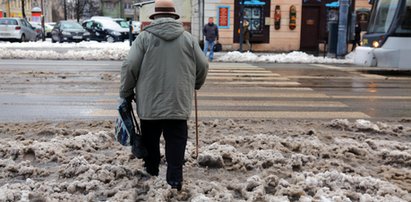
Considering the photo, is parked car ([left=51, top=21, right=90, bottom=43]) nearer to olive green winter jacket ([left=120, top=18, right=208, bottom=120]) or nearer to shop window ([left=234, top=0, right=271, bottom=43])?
shop window ([left=234, top=0, right=271, bottom=43])

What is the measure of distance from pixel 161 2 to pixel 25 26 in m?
30.5

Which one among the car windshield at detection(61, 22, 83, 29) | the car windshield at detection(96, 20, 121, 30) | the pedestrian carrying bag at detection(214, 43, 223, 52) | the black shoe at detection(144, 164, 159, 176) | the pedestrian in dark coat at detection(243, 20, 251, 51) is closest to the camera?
the black shoe at detection(144, 164, 159, 176)

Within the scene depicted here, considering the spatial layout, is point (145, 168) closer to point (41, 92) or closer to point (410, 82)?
point (41, 92)

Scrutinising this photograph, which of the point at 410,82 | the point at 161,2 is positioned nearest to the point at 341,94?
the point at 410,82

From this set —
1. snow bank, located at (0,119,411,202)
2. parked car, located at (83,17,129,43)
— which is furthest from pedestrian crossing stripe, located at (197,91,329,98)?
parked car, located at (83,17,129,43)

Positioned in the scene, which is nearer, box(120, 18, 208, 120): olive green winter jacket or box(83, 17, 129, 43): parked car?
box(120, 18, 208, 120): olive green winter jacket

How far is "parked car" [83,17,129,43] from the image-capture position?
33188mm

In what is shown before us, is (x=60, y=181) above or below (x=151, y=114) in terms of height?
below

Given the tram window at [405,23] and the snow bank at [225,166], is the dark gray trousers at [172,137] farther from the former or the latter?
the tram window at [405,23]

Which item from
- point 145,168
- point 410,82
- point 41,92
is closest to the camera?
point 145,168

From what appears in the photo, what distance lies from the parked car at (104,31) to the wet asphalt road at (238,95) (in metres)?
18.6

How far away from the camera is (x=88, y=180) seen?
4.38m

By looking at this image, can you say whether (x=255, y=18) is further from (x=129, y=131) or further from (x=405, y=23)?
(x=129, y=131)

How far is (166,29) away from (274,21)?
2269 centimetres
